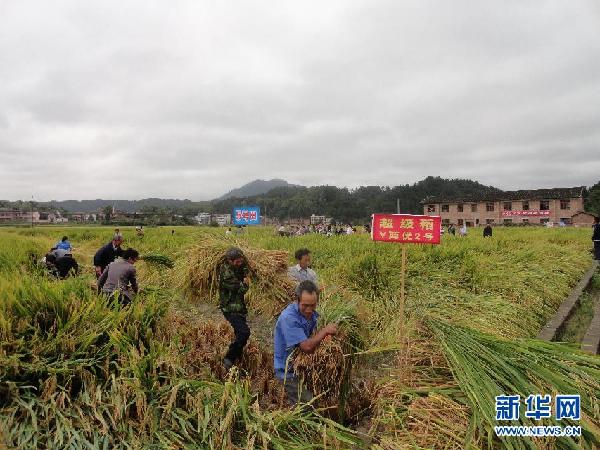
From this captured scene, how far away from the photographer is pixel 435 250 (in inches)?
365

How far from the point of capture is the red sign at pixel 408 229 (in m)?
4.33

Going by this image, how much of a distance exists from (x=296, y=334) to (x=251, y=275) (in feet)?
13.5

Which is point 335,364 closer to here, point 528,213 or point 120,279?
point 120,279

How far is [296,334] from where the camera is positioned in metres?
2.78

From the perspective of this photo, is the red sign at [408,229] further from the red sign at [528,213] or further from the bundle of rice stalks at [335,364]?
the red sign at [528,213]

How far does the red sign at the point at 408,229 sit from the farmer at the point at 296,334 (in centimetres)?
180

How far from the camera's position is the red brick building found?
42500 millimetres

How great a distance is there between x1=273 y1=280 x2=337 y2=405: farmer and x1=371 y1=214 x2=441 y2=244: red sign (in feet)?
5.90

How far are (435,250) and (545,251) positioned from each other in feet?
17.6

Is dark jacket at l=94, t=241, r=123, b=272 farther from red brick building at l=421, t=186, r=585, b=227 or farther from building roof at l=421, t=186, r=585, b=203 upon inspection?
building roof at l=421, t=186, r=585, b=203

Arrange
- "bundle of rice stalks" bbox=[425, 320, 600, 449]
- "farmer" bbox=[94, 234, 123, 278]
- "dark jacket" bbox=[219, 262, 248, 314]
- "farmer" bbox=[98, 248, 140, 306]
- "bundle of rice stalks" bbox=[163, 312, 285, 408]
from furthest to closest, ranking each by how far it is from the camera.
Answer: "farmer" bbox=[94, 234, 123, 278] → "farmer" bbox=[98, 248, 140, 306] → "dark jacket" bbox=[219, 262, 248, 314] → "bundle of rice stalks" bbox=[163, 312, 285, 408] → "bundle of rice stalks" bbox=[425, 320, 600, 449]

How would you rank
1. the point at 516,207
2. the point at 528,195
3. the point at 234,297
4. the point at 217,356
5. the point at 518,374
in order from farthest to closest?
the point at 516,207, the point at 528,195, the point at 234,297, the point at 217,356, the point at 518,374

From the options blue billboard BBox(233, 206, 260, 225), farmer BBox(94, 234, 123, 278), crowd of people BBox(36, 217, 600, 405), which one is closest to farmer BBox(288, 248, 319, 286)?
crowd of people BBox(36, 217, 600, 405)

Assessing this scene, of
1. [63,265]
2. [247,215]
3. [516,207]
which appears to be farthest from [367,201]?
[63,265]
